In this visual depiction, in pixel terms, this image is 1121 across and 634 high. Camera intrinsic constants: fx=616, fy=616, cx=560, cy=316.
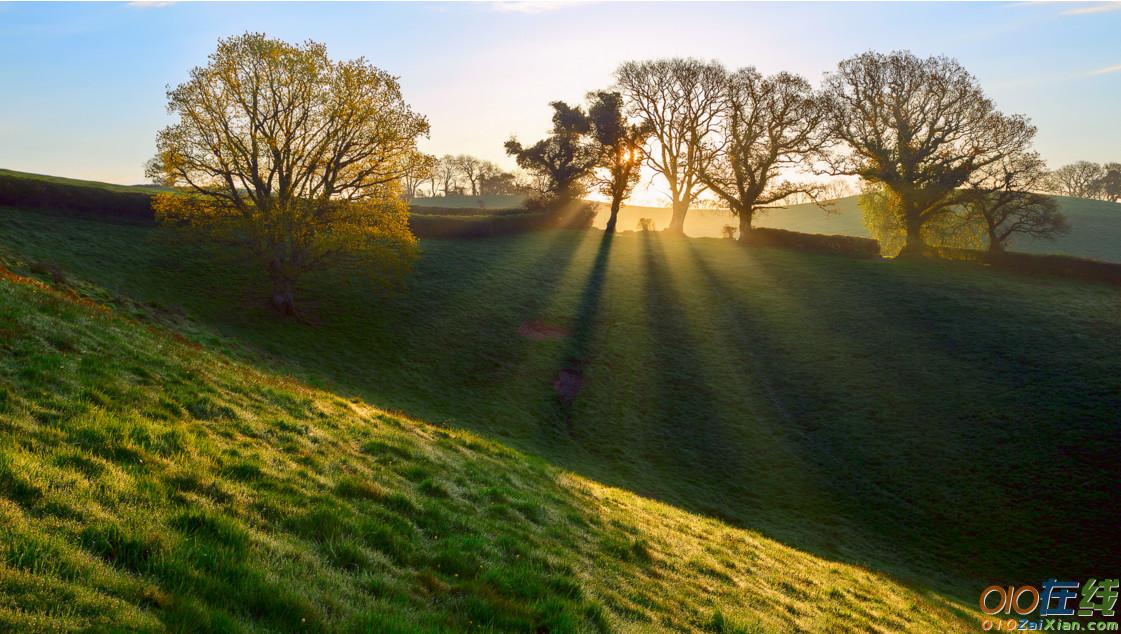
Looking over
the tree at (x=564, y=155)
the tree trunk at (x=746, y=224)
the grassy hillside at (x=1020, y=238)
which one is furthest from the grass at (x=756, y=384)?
the grassy hillside at (x=1020, y=238)

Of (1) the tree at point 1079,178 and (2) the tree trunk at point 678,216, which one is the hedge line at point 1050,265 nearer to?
(2) the tree trunk at point 678,216

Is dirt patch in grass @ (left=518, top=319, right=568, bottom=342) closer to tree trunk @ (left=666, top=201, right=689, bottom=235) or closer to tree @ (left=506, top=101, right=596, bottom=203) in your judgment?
tree @ (left=506, top=101, right=596, bottom=203)

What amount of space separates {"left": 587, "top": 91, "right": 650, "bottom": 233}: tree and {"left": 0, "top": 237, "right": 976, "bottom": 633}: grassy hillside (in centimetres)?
6699

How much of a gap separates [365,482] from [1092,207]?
560ft

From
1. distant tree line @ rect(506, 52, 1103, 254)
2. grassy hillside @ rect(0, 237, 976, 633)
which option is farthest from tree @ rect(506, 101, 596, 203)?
grassy hillside @ rect(0, 237, 976, 633)

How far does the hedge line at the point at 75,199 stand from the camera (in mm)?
42094

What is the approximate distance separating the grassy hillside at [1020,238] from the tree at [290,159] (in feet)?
193

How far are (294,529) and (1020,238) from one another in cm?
13504

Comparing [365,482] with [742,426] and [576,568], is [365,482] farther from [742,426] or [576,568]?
[742,426]

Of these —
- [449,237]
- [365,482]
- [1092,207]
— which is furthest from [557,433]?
[1092,207]

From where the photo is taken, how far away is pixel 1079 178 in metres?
141

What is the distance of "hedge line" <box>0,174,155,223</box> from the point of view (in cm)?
4209

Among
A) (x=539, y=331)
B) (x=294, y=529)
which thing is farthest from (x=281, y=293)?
(x=294, y=529)

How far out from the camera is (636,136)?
83062 mm
